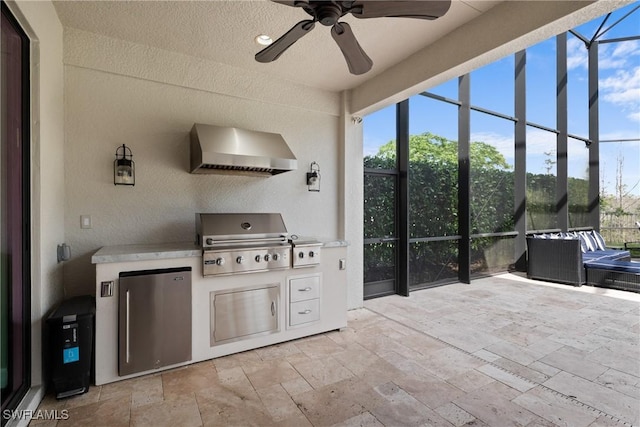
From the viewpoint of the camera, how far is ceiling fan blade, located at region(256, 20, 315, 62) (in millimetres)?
1822

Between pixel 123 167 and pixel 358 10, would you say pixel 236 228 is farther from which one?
pixel 358 10

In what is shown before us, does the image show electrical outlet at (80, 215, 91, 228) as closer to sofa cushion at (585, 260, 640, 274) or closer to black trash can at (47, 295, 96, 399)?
black trash can at (47, 295, 96, 399)

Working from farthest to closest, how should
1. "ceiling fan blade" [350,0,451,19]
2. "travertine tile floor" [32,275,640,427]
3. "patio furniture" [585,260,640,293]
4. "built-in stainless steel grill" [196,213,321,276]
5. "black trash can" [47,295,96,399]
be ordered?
1. "patio furniture" [585,260,640,293]
2. "built-in stainless steel grill" [196,213,321,276]
3. "black trash can" [47,295,96,399]
4. "travertine tile floor" [32,275,640,427]
5. "ceiling fan blade" [350,0,451,19]

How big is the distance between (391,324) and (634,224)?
28.6 feet

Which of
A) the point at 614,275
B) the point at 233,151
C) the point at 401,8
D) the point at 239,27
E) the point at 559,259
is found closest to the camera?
the point at 401,8

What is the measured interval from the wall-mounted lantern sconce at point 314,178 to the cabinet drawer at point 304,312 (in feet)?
4.95

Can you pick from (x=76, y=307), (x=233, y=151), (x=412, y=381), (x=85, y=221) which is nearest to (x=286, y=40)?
(x=233, y=151)

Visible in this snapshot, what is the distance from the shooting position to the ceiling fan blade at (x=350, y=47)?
6.10 ft

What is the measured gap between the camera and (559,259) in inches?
217

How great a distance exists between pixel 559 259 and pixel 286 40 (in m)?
6.16

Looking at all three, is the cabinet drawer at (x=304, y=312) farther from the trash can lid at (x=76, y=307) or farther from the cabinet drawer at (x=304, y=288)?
the trash can lid at (x=76, y=307)

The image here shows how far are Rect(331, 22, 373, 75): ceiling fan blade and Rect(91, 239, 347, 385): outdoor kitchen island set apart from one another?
179 cm

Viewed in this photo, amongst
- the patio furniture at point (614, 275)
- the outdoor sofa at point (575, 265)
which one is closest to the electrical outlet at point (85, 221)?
the outdoor sofa at point (575, 265)

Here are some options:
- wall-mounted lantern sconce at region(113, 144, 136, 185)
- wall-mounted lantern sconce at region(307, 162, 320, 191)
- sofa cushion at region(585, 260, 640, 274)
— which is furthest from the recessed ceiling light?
A: sofa cushion at region(585, 260, 640, 274)
